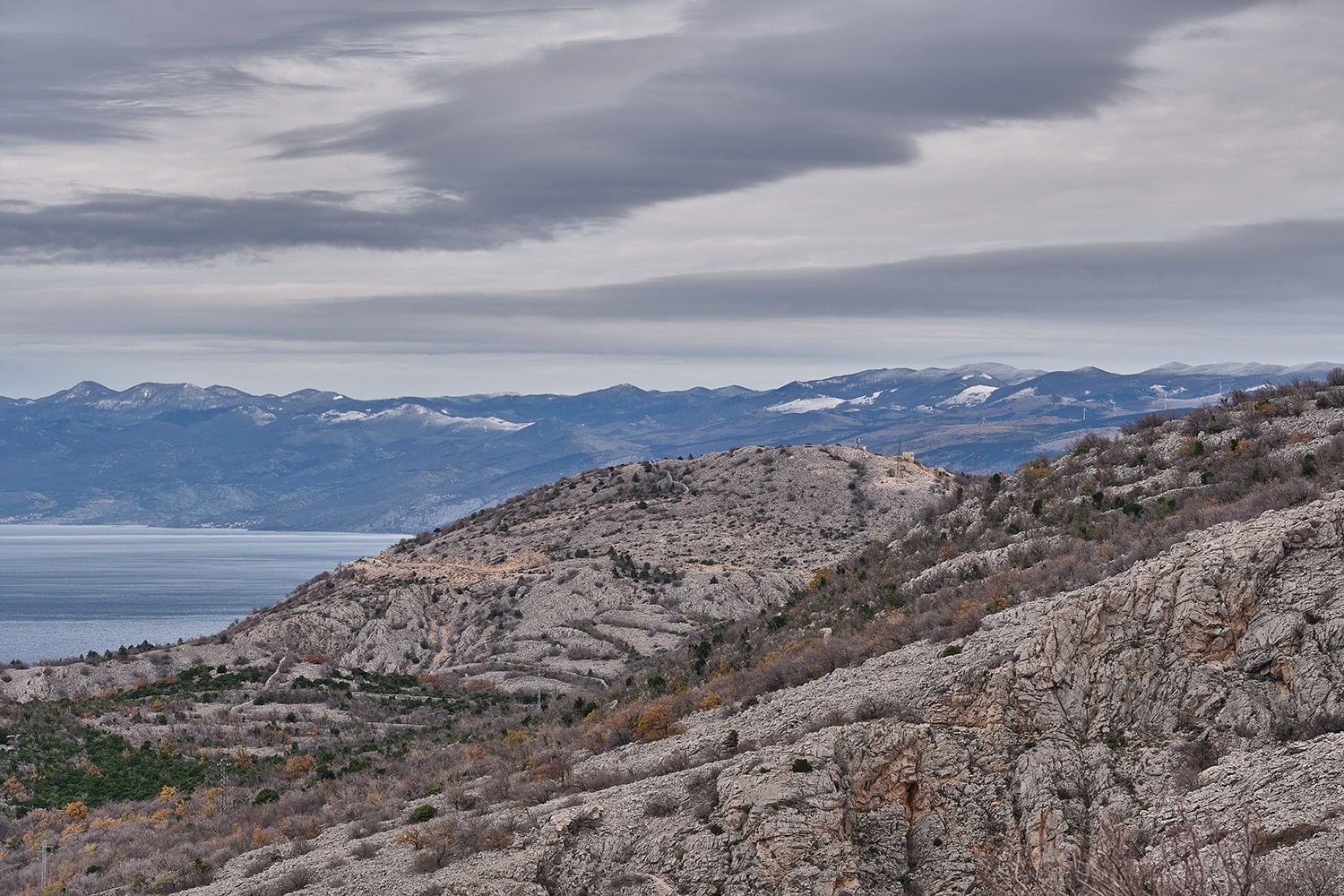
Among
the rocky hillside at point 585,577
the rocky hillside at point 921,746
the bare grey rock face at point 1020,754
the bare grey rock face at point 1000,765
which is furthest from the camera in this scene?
the rocky hillside at point 585,577

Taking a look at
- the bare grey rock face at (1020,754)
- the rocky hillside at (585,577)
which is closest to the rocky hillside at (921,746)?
the bare grey rock face at (1020,754)

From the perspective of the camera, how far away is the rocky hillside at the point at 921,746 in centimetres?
1962

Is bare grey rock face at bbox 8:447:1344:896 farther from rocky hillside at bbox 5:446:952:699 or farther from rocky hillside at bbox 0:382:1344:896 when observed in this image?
rocky hillside at bbox 5:446:952:699

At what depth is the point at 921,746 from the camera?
22.2 m

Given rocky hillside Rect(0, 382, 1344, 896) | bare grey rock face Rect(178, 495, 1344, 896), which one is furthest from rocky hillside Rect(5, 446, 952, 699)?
bare grey rock face Rect(178, 495, 1344, 896)

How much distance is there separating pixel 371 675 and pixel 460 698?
8474 mm

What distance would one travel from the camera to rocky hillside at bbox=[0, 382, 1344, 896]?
19.6 meters

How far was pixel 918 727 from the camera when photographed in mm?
22484

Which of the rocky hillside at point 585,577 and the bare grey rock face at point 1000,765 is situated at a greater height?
the bare grey rock face at point 1000,765

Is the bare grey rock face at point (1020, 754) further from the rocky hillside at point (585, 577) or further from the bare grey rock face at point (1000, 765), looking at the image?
the rocky hillside at point (585, 577)

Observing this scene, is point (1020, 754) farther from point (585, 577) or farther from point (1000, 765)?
point (585, 577)

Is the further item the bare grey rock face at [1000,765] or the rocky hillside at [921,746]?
the rocky hillside at [921,746]

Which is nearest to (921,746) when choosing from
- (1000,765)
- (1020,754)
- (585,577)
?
(1000,765)

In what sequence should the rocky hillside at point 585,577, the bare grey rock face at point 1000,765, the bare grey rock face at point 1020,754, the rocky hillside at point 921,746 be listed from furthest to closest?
the rocky hillside at point 585,577 → the bare grey rock face at point 1020,754 → the rocky hillside at point 921,746 → the bare grey rock face at point 1000,765
